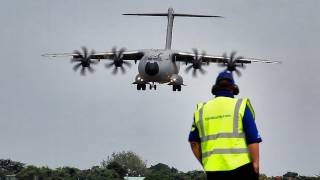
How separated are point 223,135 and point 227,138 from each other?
61 mm

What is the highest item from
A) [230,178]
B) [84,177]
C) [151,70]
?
[151,70]

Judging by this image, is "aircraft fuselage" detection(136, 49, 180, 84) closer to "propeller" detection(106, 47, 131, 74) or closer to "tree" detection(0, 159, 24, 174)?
"propeller" detection(106, 47, 131, 74)

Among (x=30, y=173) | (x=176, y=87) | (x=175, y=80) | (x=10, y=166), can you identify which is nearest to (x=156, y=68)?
(x=175, y=80)

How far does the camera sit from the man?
29.3 feet

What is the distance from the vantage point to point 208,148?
→ 30.0 feet

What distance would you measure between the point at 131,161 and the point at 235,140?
139727 mm

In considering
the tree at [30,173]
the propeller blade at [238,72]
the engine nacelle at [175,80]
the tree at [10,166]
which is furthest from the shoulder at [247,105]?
the tree at [10,166]

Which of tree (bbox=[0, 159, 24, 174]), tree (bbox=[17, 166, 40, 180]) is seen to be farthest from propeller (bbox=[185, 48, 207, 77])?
tree (bbox=[0, 159, 24, 174])

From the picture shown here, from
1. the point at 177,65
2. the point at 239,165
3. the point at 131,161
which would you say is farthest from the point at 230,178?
the point at 131,161

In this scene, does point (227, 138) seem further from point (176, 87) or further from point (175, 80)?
point (176, 87)

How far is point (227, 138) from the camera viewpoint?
8984mm

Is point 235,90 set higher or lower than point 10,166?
lower

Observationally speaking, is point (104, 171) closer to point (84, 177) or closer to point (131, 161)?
point (84, 177)

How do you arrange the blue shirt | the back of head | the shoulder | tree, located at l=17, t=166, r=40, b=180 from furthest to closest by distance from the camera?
1. tree, located at l=17, t=166, r=40, b=180
2. the back of head
3. the shoulder
4. the blue shirt
